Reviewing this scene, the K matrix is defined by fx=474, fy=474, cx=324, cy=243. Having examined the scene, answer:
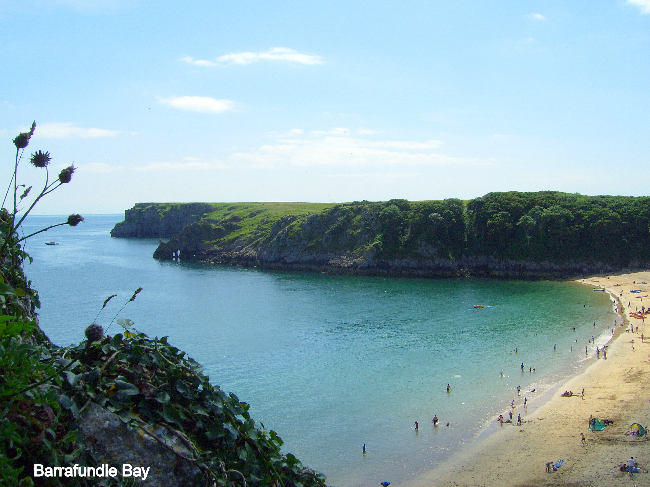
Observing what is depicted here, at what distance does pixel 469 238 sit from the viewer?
368ft

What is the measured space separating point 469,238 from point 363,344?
2581 inches

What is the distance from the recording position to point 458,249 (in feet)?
366

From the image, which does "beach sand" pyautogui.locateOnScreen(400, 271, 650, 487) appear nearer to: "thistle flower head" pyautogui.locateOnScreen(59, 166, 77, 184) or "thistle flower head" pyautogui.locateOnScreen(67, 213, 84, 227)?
"thistle flower head" pyautogui.locateOnScreen(67, 213, 84, 227)

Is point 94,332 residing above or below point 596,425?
above

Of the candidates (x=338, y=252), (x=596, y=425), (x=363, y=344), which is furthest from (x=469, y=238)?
(x=596, y=425)

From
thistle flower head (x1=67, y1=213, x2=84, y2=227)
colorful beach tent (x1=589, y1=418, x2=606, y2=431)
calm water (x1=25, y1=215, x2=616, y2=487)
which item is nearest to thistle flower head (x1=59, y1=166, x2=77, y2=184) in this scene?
thistle flower head (x1=67, y1=213, x2=84, y2=227)

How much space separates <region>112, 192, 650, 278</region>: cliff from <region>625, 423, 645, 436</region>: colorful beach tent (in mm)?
73136

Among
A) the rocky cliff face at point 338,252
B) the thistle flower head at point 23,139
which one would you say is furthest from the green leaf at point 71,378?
the rocky cliff face at point 338,252

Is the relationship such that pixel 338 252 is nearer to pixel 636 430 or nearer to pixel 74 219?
pixel 636 430

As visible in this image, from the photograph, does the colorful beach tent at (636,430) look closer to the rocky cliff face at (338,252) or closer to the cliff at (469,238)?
the rocky cliff face at (338,252)

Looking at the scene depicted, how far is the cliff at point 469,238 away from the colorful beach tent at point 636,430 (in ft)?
240

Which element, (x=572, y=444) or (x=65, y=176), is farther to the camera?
(x=572, y=444)

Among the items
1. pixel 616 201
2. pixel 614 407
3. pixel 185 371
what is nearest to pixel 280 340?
pixel 614 407

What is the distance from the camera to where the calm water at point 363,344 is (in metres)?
33.8
